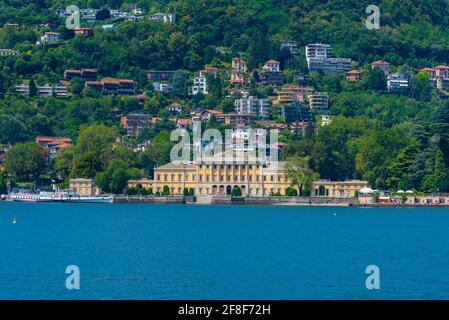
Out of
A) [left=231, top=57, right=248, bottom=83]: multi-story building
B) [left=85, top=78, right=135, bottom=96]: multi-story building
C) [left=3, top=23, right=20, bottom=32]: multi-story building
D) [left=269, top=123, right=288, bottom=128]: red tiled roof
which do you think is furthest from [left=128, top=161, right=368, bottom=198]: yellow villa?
[left=3, top=23, right=20, bottom=32]: multi-story building

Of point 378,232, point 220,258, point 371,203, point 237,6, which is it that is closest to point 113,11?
point 237,6

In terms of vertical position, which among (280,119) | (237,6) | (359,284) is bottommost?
(359,284)

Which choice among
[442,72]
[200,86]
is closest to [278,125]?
[200,86]

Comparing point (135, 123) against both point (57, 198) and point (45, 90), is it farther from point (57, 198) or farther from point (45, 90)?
point (57, 198)

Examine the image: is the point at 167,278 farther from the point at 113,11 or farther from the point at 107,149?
the point at 113,11

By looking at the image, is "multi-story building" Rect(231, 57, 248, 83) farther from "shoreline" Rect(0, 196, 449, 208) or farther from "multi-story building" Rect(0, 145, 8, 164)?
"shoreline" Rect(0, 196, 449, 208)

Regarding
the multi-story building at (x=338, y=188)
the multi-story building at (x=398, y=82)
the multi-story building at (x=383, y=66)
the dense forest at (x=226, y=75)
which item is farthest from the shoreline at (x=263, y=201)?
the multi-story building at (x=383, y=66)
